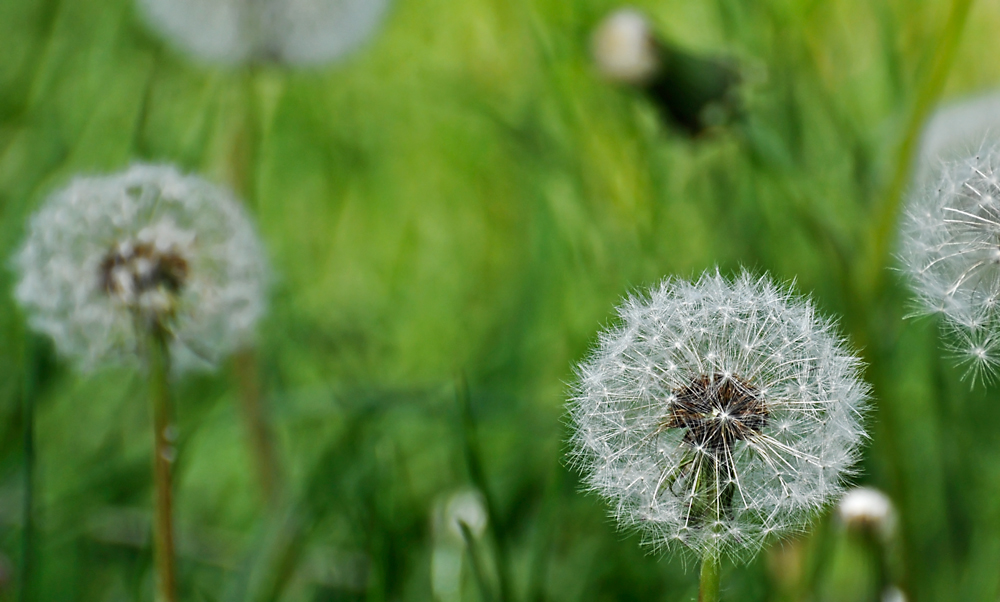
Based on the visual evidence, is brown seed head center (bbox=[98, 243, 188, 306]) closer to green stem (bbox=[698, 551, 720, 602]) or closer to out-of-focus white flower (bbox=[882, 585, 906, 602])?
green stem (bbox=[698, 551, 720, 602])

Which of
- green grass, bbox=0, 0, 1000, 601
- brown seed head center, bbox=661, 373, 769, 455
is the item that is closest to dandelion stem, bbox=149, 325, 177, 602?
green grass, bbox=0, 0, 1000, 601

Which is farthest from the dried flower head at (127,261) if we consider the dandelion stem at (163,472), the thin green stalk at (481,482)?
the thin green stalk at (481,482)

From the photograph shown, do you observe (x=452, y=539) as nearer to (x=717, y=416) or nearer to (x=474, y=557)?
(x=474, y=557)

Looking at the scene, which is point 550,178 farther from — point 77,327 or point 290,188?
point 77,327

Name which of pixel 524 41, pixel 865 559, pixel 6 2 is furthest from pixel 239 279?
pixel 6 2

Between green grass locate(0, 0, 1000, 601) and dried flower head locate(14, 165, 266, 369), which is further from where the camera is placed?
green grass locate(0, 0, 1000, 601)

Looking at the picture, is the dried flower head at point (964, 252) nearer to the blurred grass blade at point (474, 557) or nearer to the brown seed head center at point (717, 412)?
the brown seed head center at point (717, 412)
